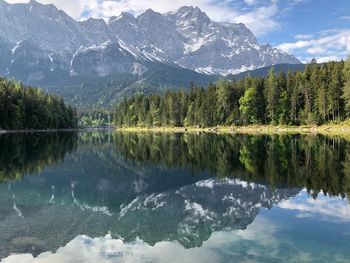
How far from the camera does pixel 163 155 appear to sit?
64.1 meters

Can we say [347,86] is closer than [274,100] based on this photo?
Yes

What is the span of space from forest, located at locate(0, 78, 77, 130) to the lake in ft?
330

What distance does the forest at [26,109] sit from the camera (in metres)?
143

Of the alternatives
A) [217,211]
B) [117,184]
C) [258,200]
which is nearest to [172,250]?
[217,211]

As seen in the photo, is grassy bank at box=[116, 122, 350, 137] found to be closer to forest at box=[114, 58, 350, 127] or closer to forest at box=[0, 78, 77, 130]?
forest at box=[114, 58, 350, 127]

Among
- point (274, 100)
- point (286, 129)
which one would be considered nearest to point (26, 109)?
point (274, 100)

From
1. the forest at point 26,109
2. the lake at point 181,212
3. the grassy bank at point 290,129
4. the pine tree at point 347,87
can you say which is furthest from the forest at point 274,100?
the lake at point 181,212

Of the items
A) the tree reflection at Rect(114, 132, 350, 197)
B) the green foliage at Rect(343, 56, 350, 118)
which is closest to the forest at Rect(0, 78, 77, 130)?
the tree reflection at Rect(114, 132, 350, 197)

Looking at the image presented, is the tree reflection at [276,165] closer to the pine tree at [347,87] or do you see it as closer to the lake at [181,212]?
the lake at [181,212]

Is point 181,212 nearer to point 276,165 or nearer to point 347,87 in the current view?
point 276,165

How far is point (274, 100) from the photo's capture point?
138 metres

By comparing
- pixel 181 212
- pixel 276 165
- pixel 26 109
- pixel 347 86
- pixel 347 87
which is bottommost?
pixel 181 212

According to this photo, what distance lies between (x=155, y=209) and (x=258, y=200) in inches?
291

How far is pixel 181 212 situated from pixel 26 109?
476 feet
